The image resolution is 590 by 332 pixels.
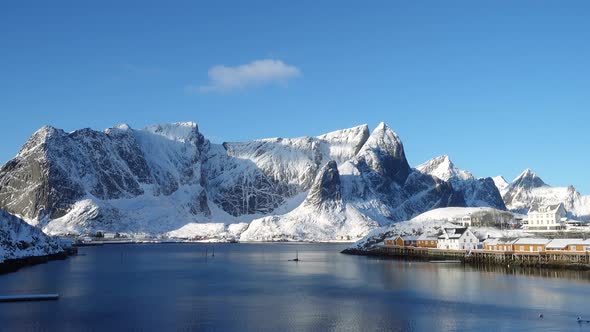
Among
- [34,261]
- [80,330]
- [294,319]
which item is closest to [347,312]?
[294,319]

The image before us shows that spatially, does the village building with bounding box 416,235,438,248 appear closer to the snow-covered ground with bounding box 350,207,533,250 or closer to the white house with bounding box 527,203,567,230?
the snow-covered ground with bounding box 350,207,533,250

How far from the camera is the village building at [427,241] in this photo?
469ft

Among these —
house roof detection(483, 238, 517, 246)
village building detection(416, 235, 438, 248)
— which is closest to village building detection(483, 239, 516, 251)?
house roof detection(483, 238, 517, 246)

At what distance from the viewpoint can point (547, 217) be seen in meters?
150

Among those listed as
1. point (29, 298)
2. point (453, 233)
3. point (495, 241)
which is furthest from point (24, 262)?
point (495, 241)

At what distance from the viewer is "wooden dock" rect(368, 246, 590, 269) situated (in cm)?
10069

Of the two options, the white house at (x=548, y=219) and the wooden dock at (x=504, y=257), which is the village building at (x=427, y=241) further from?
the white house at (x=548, y=219)

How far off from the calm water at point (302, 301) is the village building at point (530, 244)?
16.3 meters

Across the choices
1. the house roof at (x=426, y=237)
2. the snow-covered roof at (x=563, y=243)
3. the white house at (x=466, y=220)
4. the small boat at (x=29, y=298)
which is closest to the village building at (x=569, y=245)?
the snow-covered roof at (x=563, y=243)

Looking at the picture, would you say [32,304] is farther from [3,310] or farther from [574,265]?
[574,265]

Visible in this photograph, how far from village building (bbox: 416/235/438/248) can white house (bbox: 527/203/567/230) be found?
26.3 meters

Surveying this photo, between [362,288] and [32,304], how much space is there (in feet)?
125

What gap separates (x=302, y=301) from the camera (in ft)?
218

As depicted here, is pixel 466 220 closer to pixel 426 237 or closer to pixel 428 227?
pixel 428 227
